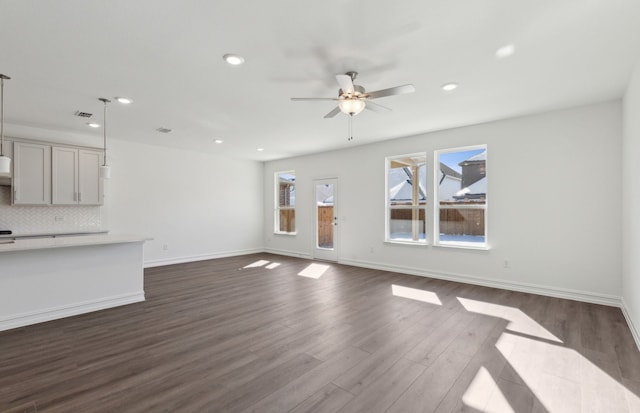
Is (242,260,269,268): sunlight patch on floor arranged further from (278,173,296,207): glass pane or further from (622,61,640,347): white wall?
(622,61,640,347): white wall

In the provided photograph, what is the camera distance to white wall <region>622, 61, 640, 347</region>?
9.83 ft

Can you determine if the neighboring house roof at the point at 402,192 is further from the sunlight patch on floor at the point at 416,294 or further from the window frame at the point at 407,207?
the sunlight patch on floor at the point at 416,294

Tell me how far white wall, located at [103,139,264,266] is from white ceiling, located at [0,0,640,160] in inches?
75.5

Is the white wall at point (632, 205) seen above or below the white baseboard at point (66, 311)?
above

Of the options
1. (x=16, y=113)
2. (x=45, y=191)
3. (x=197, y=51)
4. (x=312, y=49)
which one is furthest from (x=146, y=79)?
(x=45, y=191)

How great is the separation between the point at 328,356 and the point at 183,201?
579cm

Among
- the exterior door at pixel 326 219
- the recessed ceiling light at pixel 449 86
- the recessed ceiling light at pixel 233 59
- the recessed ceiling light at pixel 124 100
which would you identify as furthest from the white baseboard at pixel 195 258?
the recessed ceiling light at pixel 449 86

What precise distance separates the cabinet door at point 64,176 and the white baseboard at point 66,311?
2470mm

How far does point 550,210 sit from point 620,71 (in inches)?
76.2

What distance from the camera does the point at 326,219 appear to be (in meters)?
7.65

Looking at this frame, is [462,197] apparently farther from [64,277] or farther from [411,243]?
[64,277]

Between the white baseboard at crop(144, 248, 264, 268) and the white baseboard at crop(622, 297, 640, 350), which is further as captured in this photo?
the white baseboard at crop(144, 248, 264, 268)

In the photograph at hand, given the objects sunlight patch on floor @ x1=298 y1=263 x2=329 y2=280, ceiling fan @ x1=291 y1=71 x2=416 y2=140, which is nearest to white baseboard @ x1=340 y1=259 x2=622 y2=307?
sunlight patch on floor @ x1=298 y1=263 x2=329 y2=280

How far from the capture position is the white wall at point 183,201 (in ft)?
20.7
